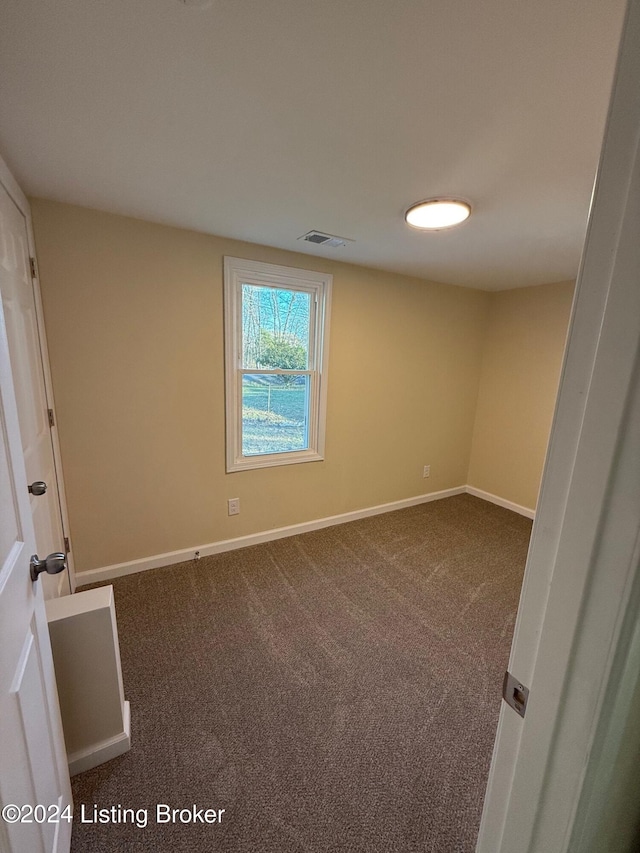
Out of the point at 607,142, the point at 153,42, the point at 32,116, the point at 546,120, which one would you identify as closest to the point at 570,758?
the point at 607,142

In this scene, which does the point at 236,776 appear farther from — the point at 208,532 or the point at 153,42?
the point at 153,42

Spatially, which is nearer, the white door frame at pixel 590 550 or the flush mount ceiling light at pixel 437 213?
the white door frame at pixel 590 550

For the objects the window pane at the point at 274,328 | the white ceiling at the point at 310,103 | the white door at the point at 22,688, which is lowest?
the white door at the point at 22,688

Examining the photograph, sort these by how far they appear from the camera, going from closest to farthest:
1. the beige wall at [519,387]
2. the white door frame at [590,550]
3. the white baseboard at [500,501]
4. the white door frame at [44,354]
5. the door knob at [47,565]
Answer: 1. the white door frame at [590,550]
2. the door knob at [47,565]
3. the white door frame at [44,354]
4. the beige wall at [519,387]
5. the white baseboard at [500,501]

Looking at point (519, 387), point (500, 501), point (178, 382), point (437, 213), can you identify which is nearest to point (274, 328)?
point (178, 382)

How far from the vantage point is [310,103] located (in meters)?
1.07

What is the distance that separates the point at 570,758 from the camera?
1.63 feet

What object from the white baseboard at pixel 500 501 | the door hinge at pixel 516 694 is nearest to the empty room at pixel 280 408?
the door hinge at pixel 516 694

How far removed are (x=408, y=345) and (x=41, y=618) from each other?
3.11 meters

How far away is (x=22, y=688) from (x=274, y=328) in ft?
7.63

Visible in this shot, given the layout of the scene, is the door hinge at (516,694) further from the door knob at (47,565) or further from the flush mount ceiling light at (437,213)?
the flush mount ceiling light at (437,213)

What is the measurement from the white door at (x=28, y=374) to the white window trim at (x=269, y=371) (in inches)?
41.0

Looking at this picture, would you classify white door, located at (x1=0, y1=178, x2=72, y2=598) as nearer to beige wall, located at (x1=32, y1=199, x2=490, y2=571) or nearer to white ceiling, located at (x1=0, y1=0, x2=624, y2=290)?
beige wall, located at (x1=32, y1=199, x2=490, y2=571)

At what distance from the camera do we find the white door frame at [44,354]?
1533 millimetres
